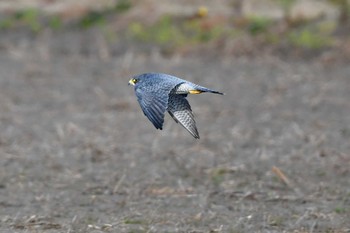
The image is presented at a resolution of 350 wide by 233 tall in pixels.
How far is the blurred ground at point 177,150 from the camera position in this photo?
7.00 meters

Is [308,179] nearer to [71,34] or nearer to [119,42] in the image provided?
[119,42]

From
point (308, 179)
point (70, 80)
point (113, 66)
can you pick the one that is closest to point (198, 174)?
point (308, 179)

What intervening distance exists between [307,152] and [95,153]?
1832mm

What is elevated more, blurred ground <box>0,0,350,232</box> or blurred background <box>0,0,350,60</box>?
blurred background <box>0,0,350,60</box>

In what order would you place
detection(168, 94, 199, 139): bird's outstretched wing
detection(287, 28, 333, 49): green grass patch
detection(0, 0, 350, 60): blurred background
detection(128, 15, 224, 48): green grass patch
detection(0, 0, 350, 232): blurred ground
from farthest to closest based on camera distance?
detection(128, 15, 224, 48): green grass patch, detection(0, 0, 350, 60): blurred background, detection(287, 28, 333, 49): green grass patch, detection(0, 0, 350, 232): blurred ground, detection(168, 94, 199, 139): bird's outstretched wing

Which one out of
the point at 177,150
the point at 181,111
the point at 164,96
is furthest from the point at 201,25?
the point at 164,96

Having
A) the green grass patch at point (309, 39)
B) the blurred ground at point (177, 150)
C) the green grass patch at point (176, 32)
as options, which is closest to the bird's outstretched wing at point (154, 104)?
the blurred ground at point (177, 150)

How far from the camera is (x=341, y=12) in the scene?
728 inches

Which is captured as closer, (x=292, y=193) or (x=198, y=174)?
(x=292, y=193)

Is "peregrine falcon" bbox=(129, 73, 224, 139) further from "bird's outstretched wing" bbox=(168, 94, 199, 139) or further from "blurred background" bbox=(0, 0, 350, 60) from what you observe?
"blurred background" bbox=(0, 0, 350, 60)

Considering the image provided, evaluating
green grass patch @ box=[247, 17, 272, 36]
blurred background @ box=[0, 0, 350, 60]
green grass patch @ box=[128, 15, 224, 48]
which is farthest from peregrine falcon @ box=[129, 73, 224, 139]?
green grass patch @ box=[247, 17, 272, 36]

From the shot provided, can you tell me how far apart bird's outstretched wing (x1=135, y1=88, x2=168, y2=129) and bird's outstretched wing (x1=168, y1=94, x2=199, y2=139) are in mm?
290

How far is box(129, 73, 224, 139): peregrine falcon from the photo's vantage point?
20.3 feet

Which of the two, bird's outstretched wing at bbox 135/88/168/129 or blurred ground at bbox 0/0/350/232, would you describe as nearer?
bird's outstretched wing at bbox 135/88/168/129
